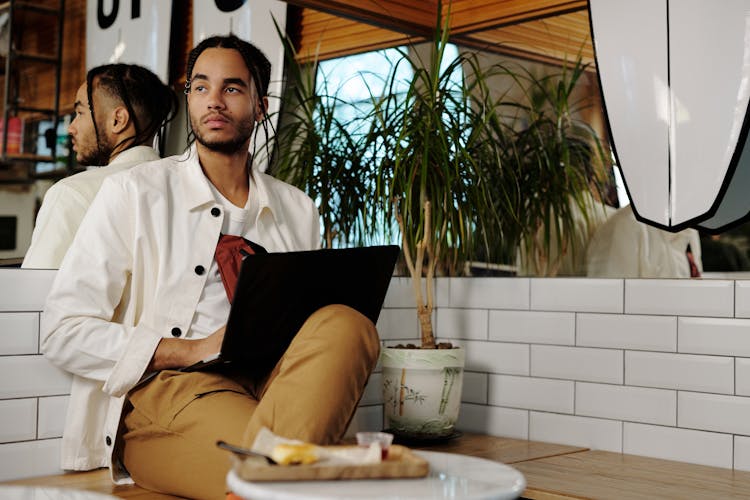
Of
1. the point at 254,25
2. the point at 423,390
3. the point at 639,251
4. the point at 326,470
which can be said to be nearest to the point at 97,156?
the point at 254,25

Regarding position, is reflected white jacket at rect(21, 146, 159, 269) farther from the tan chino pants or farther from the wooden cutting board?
the wooden cutting board

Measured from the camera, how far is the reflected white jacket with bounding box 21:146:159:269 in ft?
7.17

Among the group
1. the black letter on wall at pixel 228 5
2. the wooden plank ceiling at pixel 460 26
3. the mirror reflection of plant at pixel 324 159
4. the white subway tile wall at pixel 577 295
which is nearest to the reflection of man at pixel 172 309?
the black letter on wall at pixel 228 5

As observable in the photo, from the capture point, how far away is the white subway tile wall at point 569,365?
217 centimetres

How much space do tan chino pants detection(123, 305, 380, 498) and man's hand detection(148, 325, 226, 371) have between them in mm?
25

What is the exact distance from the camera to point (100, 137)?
91.4 inches

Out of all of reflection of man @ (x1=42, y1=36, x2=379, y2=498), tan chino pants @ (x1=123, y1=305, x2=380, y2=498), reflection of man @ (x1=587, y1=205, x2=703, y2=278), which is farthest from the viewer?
reflection of man @ (x1=587, y1=205, x2=703, y2=278)

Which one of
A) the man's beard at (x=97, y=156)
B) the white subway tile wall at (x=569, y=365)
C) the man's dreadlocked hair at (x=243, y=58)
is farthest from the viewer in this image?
the man's dreadlocked hair at (x=243, y=58)

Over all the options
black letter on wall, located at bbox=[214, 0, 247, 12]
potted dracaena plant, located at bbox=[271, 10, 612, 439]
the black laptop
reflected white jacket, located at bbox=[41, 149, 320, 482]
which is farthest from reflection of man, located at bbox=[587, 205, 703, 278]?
black letter on wall, located at bbox=[214, 0, 247, 12]

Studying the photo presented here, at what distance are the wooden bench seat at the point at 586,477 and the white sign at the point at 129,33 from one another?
1050 millimetres

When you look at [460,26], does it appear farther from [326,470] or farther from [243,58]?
[326,470]

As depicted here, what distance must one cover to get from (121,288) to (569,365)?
1.32m

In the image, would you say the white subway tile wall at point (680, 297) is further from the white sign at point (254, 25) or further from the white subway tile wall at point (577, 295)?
the white sign at point (254, 25)

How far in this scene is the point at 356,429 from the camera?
2.76m
